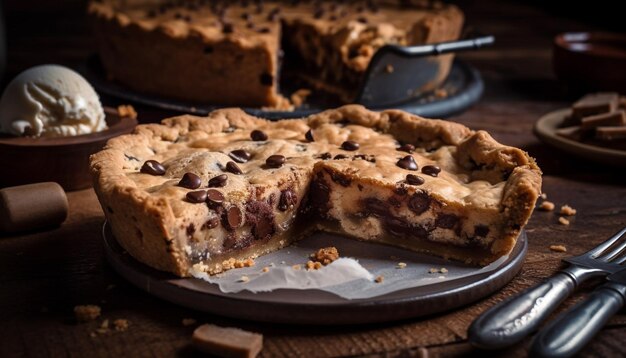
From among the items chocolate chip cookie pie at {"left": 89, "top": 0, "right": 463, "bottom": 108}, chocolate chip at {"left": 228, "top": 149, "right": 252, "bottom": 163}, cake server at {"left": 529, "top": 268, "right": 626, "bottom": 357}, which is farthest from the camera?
chocolate chip cookie pie at {"left": 89, "top": 0, "right": 463, "bottom": 108}

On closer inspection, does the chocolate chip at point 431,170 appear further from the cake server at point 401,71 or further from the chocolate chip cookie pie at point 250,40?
the chocolate chip cookie pie at point 250,40

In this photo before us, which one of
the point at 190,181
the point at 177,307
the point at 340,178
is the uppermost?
the point at 190,181

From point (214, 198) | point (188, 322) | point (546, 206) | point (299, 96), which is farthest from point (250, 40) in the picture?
point (188, 322)

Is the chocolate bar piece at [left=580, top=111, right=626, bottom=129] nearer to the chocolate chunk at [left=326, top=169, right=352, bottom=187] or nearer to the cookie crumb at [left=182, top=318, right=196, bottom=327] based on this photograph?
the chocolate chunk at [left=326, top=169, right=352, bottom=187]

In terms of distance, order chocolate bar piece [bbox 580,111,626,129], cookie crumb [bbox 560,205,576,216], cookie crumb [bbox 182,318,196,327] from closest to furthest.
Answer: cookie crumb [bbox 182,318,196,327], cookie crumb [bbox 560,205,576,216], chocolate bar piece [bbox 580,111,626,129]

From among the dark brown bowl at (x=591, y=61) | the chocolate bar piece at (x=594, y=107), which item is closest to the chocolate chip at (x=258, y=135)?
the chocolate bar piece at (x=594, y=107)

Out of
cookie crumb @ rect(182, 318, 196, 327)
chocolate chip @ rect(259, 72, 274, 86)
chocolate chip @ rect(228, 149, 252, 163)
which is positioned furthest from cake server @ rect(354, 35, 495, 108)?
cookie crumb @ rect(182, 318, 196, 327)

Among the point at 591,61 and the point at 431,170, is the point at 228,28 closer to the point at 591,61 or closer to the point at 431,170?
the point at 431,170

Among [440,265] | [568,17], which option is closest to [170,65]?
[440,265]
